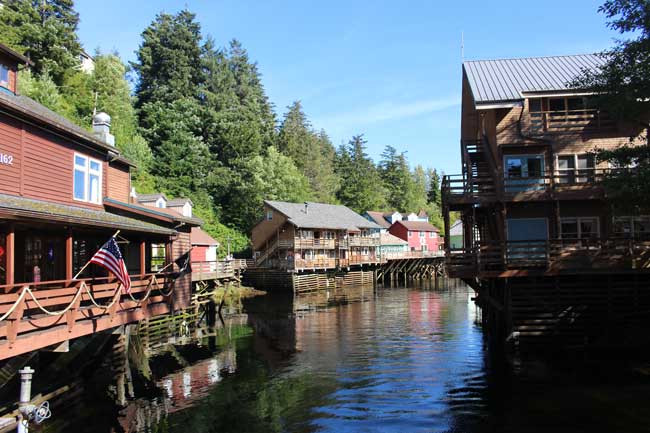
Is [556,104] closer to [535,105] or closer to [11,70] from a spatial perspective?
[535,105]

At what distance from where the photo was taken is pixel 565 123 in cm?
2333

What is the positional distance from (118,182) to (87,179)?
11.9 ft

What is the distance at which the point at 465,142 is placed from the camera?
28266 millimetres

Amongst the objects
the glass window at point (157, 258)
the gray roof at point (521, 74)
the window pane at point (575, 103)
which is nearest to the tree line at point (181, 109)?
the glass window at point (157, 258)

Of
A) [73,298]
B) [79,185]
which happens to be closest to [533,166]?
[79,185]

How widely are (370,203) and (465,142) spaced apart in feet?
220

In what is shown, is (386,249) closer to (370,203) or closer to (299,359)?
(370,203)

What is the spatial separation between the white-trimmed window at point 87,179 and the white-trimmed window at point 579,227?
20169 mm

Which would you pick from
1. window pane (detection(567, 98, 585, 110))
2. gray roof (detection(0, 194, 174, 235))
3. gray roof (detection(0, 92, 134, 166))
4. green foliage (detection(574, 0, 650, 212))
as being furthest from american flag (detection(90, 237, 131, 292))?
window pane (detection(567, 98, 585, 110))

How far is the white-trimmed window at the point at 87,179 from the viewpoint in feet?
60.2

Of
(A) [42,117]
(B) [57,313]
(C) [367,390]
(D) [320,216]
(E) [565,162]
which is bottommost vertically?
(C) [367,390]

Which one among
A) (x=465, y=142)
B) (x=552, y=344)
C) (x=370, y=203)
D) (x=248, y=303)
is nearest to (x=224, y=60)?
(x=370, y=203)

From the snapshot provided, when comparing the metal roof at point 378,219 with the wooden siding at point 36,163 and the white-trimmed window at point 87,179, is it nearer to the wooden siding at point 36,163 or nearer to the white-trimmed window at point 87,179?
the white-trimmed window at point 87,179

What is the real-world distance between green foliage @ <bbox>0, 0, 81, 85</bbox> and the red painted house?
185 feet
